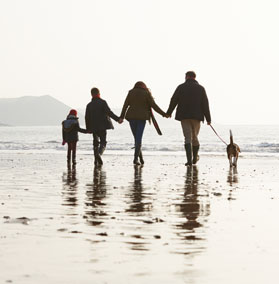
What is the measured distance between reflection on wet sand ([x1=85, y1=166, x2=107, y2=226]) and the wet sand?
1cm

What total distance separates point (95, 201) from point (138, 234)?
2453 mm

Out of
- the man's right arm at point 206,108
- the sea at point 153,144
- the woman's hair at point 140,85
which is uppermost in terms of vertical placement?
the woman's hair at point 140,85

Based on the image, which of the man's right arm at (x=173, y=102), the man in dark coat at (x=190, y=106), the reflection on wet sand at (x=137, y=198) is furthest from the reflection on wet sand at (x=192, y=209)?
the man's right arm at (x=173, y=102)

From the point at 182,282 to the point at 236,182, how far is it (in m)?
7.40

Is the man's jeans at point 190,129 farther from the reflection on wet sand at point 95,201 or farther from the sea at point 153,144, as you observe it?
the sea at point 153,144

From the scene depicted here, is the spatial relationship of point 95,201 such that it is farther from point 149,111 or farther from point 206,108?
point 149,111

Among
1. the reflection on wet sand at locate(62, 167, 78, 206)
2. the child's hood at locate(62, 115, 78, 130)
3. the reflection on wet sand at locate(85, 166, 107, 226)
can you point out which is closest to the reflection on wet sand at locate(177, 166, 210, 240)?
the reflection on wet sand at locate(85, 166, 107, 226)

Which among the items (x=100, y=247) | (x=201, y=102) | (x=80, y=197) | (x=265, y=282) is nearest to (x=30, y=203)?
(x=80, y=197)

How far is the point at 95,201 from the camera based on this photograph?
785cm

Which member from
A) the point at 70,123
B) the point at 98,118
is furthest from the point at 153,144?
the point at 98,118

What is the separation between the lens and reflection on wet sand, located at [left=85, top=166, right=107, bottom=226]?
635cm

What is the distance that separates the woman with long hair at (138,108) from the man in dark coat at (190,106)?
49 cm

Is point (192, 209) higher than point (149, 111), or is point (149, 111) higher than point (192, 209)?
point (149, 111)

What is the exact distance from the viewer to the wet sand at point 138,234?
13.3 ft
